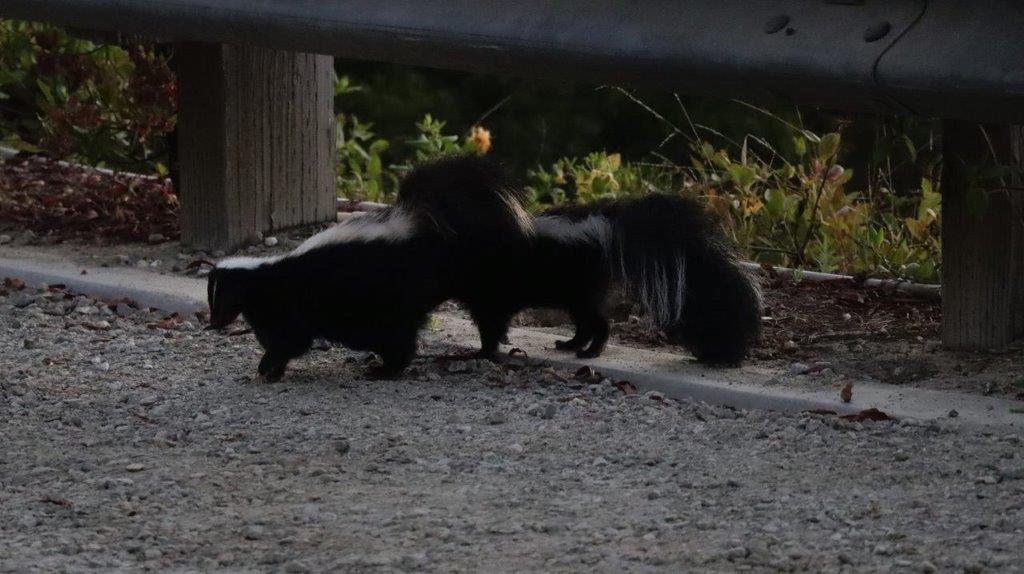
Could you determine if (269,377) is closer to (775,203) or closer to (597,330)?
(597,330)

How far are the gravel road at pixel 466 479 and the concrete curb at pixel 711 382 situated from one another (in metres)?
0.11

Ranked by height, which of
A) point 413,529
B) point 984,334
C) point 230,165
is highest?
point 230,165

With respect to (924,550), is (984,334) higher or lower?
higher

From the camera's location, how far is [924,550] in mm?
4074

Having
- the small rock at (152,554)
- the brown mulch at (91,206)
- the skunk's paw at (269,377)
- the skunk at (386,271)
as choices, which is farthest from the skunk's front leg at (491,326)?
the brown mulch at (91,206)

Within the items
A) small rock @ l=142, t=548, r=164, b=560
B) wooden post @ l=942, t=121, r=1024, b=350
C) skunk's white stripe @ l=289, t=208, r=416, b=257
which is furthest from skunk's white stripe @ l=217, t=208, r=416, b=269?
small rock @ l=142, t=548, r=164, b=560

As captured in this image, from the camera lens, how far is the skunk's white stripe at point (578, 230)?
6.27m

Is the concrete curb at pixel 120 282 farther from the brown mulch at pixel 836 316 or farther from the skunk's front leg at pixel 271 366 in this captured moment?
the brown mulch at pixel 836 316

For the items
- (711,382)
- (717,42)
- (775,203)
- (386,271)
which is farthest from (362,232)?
(775,203)

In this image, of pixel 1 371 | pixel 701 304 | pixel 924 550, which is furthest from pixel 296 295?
pixel 924 550

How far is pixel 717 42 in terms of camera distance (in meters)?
5.60

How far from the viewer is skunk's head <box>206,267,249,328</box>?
6434 mm

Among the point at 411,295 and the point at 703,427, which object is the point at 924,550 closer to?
the point at 703,427

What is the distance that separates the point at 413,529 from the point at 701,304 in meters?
2.04
